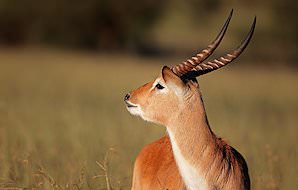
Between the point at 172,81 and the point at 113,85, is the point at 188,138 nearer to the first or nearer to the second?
the point at 172,81

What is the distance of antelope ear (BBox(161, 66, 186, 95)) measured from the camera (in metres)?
5.98

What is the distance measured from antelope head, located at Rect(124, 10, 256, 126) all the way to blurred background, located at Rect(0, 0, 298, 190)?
82cm

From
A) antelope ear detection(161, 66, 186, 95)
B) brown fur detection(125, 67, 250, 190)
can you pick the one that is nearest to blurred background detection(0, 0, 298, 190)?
brown fur detection(125, 67, 250, 190)

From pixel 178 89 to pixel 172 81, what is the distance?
0.12 metres

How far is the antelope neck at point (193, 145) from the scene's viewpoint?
600 centimetres

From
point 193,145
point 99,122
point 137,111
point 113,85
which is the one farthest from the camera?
point 113,85

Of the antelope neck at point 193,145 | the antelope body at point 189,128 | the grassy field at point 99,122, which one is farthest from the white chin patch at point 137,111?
the grassy field at point 99,122

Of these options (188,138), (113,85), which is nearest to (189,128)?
(188,138)

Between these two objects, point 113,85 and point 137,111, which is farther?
point 113,85

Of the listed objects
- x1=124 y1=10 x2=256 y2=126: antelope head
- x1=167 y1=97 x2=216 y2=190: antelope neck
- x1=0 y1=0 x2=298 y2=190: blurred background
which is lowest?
x1=0 y1=0 x2=298 y2=190: blurred background

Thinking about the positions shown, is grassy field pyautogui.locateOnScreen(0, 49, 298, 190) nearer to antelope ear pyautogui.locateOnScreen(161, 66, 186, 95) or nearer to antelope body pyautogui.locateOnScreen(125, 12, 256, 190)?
antelope body pyautogui.locateOnScreen(125, 12, 256, 190)

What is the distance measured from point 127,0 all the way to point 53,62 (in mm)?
12313

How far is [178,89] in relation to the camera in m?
6.18

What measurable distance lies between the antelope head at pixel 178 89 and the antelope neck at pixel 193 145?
0.24ft
